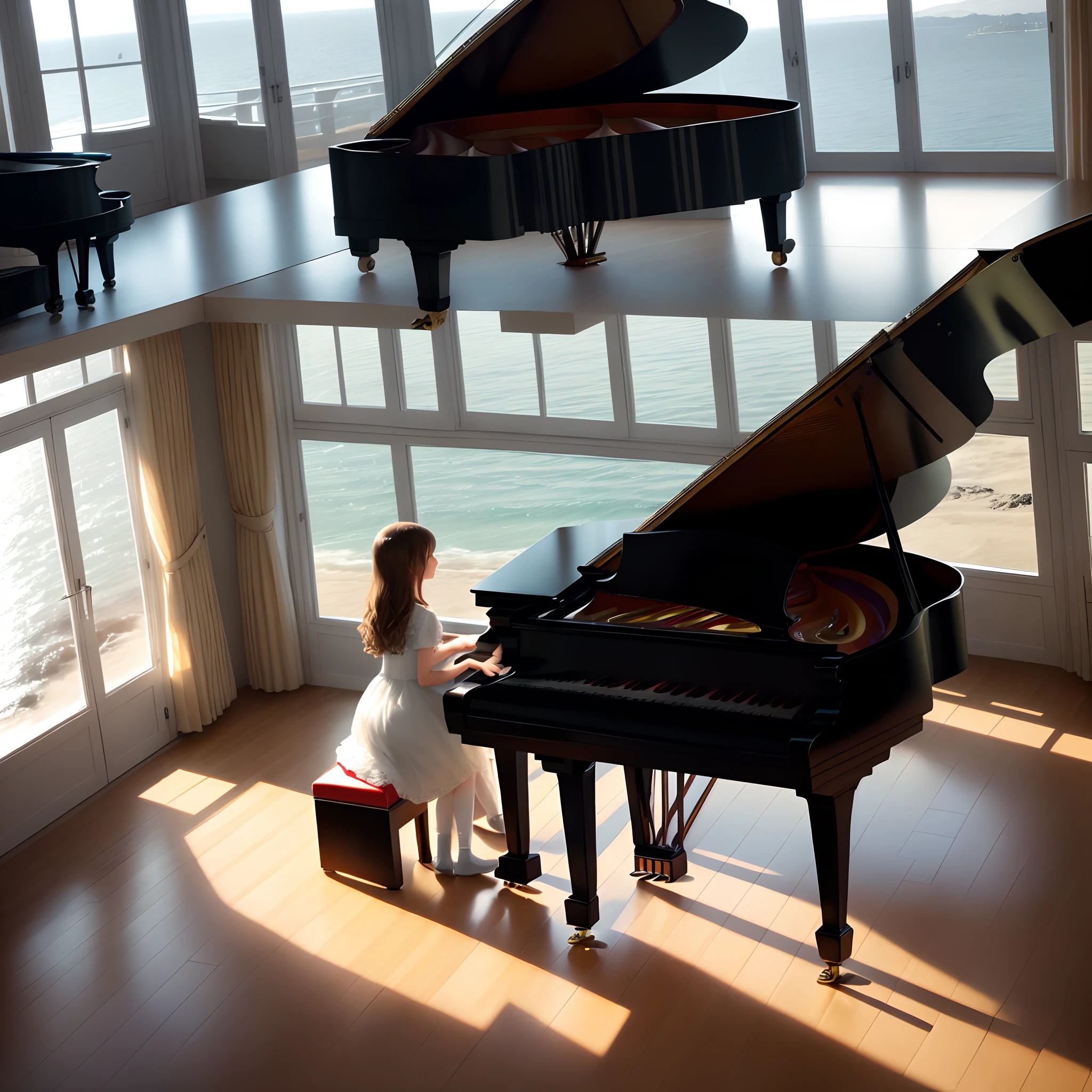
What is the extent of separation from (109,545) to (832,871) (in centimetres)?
481

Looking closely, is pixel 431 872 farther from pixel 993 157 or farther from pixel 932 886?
pixel 993 157

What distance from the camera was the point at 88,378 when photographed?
741 cm

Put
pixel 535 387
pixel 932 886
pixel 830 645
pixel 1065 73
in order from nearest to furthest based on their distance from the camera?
pixel 830 645 → pixel 932 886 → pixel 1065 73 → pixel 535 387

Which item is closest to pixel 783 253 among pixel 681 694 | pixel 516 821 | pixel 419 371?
pixel 681 694

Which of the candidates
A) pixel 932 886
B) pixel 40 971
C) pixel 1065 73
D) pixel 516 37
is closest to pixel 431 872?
pixel 40 971

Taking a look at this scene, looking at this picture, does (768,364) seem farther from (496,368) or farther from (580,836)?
(580,836)

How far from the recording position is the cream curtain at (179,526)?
7.68 metres

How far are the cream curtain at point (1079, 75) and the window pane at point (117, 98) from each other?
5.37m

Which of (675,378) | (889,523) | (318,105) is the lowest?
(889,523)

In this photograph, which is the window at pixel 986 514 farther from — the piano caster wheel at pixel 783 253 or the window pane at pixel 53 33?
the window pane at pixel 53 33

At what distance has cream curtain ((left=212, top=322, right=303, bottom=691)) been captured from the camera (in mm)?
8219

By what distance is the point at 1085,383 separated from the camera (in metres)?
7.17

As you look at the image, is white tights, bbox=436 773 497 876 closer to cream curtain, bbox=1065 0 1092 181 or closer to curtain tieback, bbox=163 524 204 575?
curtain tieback, bbox=163 524 204 575

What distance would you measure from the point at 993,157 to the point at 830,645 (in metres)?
4.42
